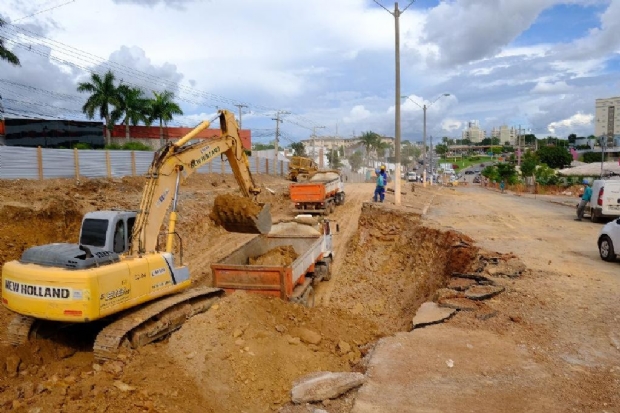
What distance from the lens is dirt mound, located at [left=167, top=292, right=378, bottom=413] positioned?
5.88 meters

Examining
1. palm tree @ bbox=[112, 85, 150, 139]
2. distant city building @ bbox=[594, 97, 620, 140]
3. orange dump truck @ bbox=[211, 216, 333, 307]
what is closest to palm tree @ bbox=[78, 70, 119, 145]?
palm tree @ bbox=[112, 85, 150, 139]

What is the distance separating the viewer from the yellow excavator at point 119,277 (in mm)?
6023

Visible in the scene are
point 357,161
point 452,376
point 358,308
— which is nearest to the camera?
point 452,376

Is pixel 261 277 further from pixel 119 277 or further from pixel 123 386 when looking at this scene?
pixel 123 386

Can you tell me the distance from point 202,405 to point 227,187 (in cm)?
2570

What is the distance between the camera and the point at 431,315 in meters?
7.50

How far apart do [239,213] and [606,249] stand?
29.3 feet

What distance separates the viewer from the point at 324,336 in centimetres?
757

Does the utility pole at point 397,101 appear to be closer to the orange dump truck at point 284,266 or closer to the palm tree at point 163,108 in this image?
the orange dump truck at point 284,266

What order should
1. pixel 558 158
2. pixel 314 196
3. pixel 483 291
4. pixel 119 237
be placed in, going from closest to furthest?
pixel 119 237, pixel 483 291, pixel 314 196, pixel 558 158

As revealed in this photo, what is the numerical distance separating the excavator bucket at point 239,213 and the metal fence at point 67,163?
6.72 metres

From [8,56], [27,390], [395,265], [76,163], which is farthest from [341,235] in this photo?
[8,56]

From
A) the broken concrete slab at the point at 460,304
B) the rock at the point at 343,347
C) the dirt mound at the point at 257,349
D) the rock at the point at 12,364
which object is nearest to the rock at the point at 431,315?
the broken concrete slab at the point at 460,304

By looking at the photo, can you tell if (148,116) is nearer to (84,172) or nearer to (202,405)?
(84,172)
